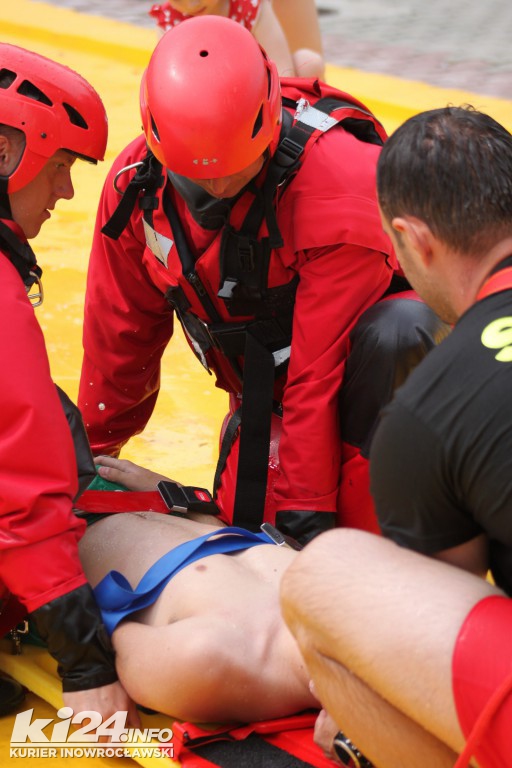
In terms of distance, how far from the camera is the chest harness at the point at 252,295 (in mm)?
3594

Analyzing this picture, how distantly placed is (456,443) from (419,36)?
774cm

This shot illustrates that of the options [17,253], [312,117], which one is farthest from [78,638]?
[312,117]

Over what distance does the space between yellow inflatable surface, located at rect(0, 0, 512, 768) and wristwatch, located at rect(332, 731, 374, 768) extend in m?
0.36

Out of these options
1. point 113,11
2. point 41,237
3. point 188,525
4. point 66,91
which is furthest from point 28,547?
point 113,11

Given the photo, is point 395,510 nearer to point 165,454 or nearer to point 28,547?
Answer: point 28,547

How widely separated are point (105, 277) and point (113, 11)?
6239 mm

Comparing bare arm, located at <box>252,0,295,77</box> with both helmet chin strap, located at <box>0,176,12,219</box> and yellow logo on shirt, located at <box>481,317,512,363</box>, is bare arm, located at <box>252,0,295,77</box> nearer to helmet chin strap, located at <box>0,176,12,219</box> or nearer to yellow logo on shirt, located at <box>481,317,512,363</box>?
helmet chin strap, located at <box>0,176,12,219</box>

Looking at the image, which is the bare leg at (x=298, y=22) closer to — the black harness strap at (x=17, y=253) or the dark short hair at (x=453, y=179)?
the black harness strap at (x=17, y=253)

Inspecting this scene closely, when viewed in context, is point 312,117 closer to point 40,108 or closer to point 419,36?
point 40,108

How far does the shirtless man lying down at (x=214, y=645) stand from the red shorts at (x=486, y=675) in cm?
64

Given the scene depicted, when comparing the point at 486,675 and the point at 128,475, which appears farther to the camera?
the point at 128,475

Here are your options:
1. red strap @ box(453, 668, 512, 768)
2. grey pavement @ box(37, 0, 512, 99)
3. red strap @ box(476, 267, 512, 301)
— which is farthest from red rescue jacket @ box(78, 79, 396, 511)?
grey pavement @ box(37, 0, 512, 99)

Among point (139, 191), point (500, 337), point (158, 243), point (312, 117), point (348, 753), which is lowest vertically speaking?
point (348, 753)

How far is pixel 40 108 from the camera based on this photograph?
329cm
